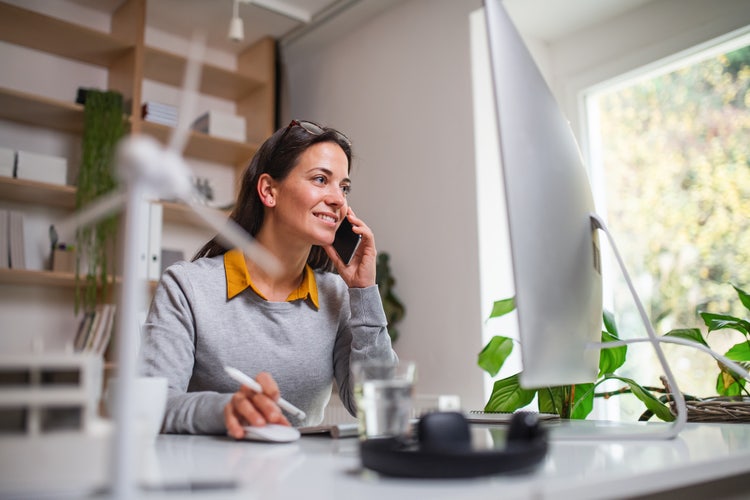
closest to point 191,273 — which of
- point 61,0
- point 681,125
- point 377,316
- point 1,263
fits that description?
point 377,316

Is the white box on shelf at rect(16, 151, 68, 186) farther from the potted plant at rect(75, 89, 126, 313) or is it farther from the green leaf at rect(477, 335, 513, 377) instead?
the green leaf at rect(477, 335, 513, 377)

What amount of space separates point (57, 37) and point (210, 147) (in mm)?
872

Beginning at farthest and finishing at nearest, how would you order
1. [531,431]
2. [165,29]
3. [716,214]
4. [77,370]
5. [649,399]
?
[165,29], [716,214], [649,399], [531,431], [77,370]

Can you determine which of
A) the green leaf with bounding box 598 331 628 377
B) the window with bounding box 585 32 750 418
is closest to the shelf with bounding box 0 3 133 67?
the window with bounding box 585 32 750 418

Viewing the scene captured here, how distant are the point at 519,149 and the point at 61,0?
3204 mm

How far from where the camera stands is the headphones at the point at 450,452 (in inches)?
19.7

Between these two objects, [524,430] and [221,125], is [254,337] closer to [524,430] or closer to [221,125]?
[524,430]

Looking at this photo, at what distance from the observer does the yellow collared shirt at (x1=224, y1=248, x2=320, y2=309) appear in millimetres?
1453

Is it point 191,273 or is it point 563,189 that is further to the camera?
point 191,273

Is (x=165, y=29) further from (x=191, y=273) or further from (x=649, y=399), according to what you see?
(x=649, y=399)

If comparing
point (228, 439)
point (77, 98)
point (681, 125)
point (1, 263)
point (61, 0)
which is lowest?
point (228, 439)

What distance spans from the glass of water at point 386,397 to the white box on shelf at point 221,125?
2.89 meters

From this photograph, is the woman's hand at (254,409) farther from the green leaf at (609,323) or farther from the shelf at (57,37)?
the shelf at (57,37)

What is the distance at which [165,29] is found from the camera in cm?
353
